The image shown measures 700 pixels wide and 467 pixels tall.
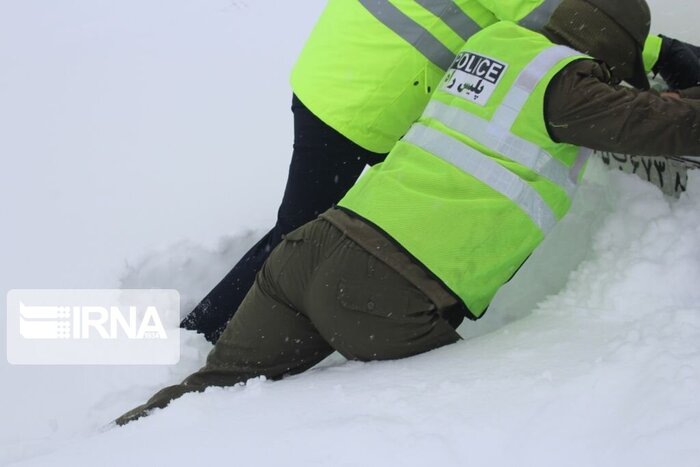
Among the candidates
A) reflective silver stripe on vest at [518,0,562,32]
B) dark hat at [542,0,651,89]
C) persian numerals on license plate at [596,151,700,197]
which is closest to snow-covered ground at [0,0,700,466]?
persian numerals on license plate at [596,151,700,197]

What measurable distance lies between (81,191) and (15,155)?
19.2 inches

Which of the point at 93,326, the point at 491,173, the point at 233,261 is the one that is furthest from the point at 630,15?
the point at 93,326

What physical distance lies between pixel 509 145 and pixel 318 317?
0.59m

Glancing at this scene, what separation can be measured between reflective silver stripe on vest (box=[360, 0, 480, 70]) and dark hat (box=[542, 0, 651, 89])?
0.28 meters

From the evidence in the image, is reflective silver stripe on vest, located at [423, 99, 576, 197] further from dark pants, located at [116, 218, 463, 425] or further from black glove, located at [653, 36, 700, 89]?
black glove, located at [653, 36, 700, 89]

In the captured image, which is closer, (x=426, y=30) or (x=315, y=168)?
(x=426, y=30)

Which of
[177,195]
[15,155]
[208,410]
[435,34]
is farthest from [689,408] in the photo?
[15,155]

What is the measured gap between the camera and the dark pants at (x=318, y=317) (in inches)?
67.7

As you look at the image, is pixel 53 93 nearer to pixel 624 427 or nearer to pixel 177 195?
pixel 177 195

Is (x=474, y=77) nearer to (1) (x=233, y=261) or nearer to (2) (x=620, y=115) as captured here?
(2) (x=620, y=115)

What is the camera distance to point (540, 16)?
5.92 ft

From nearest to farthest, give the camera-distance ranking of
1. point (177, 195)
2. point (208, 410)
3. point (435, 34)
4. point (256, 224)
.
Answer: point (208, 410) → point (435, 34) → point (256, 224) → point (177, 195)

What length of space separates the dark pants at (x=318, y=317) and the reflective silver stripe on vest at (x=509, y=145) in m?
0.36

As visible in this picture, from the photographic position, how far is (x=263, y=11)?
4.65m
